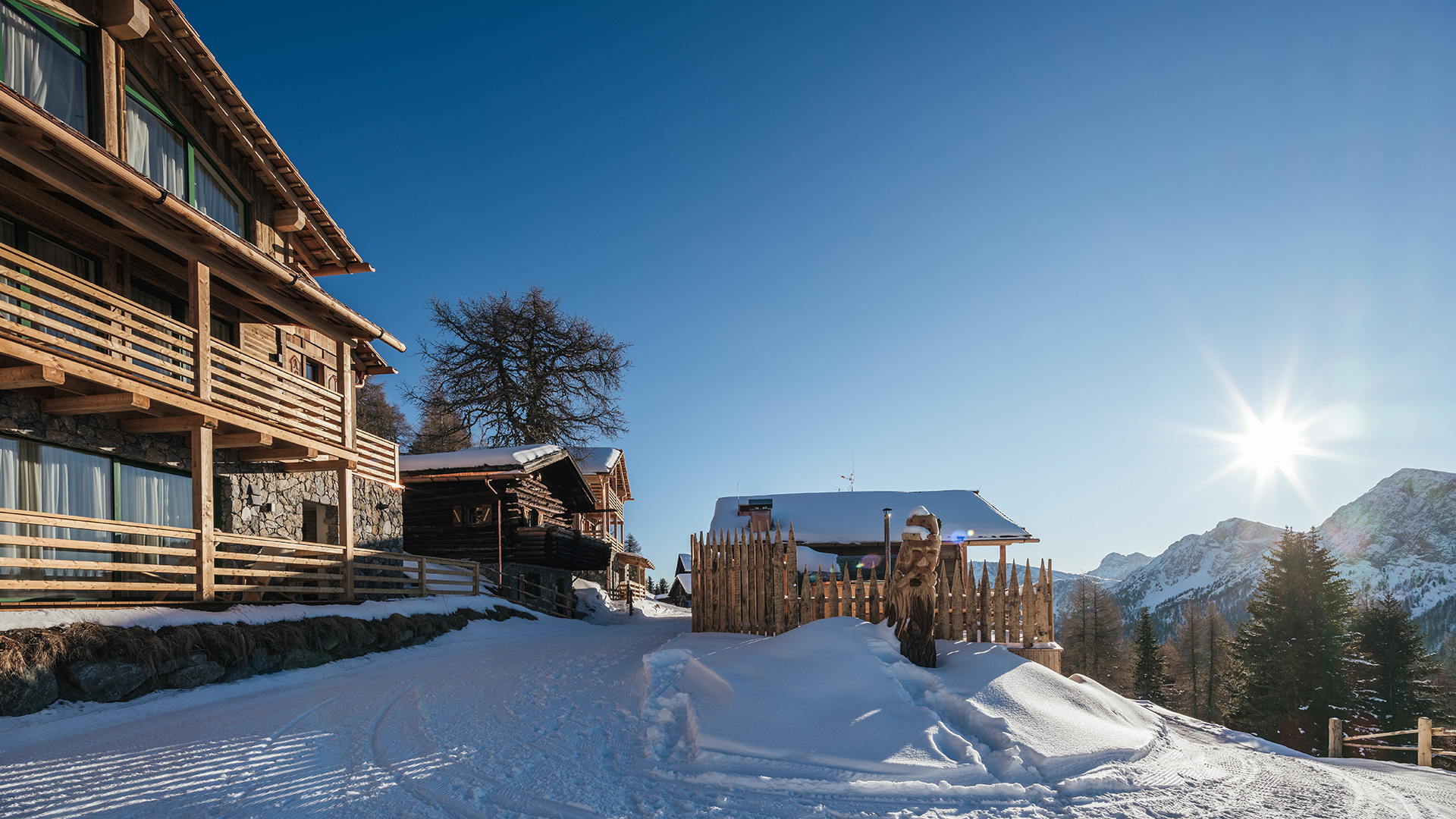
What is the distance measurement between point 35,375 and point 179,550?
108 inches

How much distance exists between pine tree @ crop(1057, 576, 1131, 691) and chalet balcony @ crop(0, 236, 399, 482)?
1708 inches

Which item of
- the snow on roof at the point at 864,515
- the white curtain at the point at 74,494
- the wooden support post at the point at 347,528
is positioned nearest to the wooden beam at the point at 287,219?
the wooden support post at the point at 347,528

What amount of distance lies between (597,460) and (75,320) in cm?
2509

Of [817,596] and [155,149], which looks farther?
[155,149]

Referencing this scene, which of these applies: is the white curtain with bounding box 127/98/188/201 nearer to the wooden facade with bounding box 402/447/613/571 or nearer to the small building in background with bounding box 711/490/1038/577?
the wooden facade with bounding box 402/447/613/571

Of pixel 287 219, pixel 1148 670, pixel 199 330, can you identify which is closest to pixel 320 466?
pixel 199 330

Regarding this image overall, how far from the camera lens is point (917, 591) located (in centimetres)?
809

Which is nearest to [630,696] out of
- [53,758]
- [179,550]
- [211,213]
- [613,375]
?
[53,758]

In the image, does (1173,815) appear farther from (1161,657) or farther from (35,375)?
(1161,657)

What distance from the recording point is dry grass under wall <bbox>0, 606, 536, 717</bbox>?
721cm

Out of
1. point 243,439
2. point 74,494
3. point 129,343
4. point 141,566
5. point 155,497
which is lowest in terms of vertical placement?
point 141,566

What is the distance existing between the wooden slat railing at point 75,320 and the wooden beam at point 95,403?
0.40 meters

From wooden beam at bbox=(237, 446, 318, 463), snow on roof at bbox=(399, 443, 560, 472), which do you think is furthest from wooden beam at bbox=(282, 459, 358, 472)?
snow on roof at bbox=(399, 443, 560, 472)

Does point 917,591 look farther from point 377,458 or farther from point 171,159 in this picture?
point 377,458
